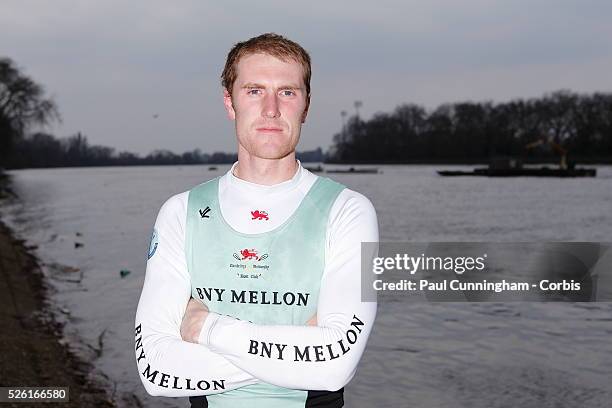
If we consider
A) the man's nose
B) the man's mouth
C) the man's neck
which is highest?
the man's nose

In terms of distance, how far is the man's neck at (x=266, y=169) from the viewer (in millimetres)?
2824

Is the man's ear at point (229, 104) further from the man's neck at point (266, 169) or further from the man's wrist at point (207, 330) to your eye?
the man's wrist at point (207, 330)

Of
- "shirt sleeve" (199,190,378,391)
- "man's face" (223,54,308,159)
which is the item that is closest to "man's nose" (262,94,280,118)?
"man's face" (223,54,308,159)

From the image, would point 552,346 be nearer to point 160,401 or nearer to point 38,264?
point 160,401

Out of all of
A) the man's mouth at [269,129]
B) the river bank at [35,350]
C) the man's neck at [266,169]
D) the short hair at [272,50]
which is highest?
the short hair at [272,50]

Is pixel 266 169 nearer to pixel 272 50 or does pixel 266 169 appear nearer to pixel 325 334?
pixel 272 50

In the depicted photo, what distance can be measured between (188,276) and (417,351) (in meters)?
15.6

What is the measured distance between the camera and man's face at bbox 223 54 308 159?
2.66 metres

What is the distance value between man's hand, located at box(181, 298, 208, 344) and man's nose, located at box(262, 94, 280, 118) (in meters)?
0.85

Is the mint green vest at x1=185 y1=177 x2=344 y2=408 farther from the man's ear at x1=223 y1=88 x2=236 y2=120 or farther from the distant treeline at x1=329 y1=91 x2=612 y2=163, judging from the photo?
the distant treeline at x1=329 y1=91 x2=612 y2=163

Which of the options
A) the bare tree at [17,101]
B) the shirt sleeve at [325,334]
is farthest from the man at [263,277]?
the bare tree at [17,101]

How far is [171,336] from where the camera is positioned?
9.13 feet

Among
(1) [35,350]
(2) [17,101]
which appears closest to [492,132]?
(2) [17,101]

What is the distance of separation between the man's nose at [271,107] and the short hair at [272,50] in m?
0.16
